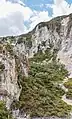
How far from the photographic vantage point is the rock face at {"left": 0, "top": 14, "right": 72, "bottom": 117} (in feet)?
124

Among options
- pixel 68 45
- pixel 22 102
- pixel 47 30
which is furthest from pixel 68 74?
pixel 47 30

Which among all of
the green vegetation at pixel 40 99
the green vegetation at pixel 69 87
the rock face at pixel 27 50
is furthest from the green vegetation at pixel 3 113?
the green vegetation at pixel 69 87

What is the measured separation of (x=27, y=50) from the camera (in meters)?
129

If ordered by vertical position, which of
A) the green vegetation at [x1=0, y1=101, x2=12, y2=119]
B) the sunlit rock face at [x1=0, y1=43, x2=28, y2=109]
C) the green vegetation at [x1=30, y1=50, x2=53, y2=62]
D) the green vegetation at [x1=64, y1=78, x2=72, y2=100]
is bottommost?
the green vegetation at [x1=0, y1=101, x2=12, y2=119]

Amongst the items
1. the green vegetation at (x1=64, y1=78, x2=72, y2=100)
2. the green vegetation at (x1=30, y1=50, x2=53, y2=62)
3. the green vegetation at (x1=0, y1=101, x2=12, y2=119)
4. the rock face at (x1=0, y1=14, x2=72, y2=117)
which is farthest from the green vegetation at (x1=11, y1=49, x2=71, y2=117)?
the green vegetation at (x1=30, y1=50, x2=53, y2=62)

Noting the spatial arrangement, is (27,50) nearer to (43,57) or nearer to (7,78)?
(43,57)

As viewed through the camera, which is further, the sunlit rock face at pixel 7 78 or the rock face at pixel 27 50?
the rock face at pixel 27 50

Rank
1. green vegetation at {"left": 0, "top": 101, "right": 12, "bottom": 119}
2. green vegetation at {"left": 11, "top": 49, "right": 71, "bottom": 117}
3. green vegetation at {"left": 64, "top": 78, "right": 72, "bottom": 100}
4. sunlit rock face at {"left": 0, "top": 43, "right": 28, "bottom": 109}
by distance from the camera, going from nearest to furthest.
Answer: green vegetation at {"left": 0, "top": 101, "right": 12, "bottom": 119}
sunlit rock face at {"left": 0, "top": 43, "right": 28, "bottom": 109}
green vegetation at {"left": 11, "top": 49, "right": 71, "bottom": 117}
green vegetation at {"left": 64, "top": 78, "right": 72, "bottom": 100}

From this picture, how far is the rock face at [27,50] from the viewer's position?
3794cm

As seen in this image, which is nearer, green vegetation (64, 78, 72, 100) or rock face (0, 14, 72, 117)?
rock face (0, 14, 72, 117)

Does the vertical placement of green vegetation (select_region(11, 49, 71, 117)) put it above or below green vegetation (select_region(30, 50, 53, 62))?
below

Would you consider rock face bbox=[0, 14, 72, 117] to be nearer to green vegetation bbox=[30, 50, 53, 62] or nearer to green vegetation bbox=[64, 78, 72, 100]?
green vegetation bbox=[30, 50, 53, 62]

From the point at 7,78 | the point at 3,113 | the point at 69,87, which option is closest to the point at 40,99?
the point at 7,78

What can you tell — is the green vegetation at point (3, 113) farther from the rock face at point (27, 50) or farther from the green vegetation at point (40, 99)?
the green vegetation at point (40, 99)
